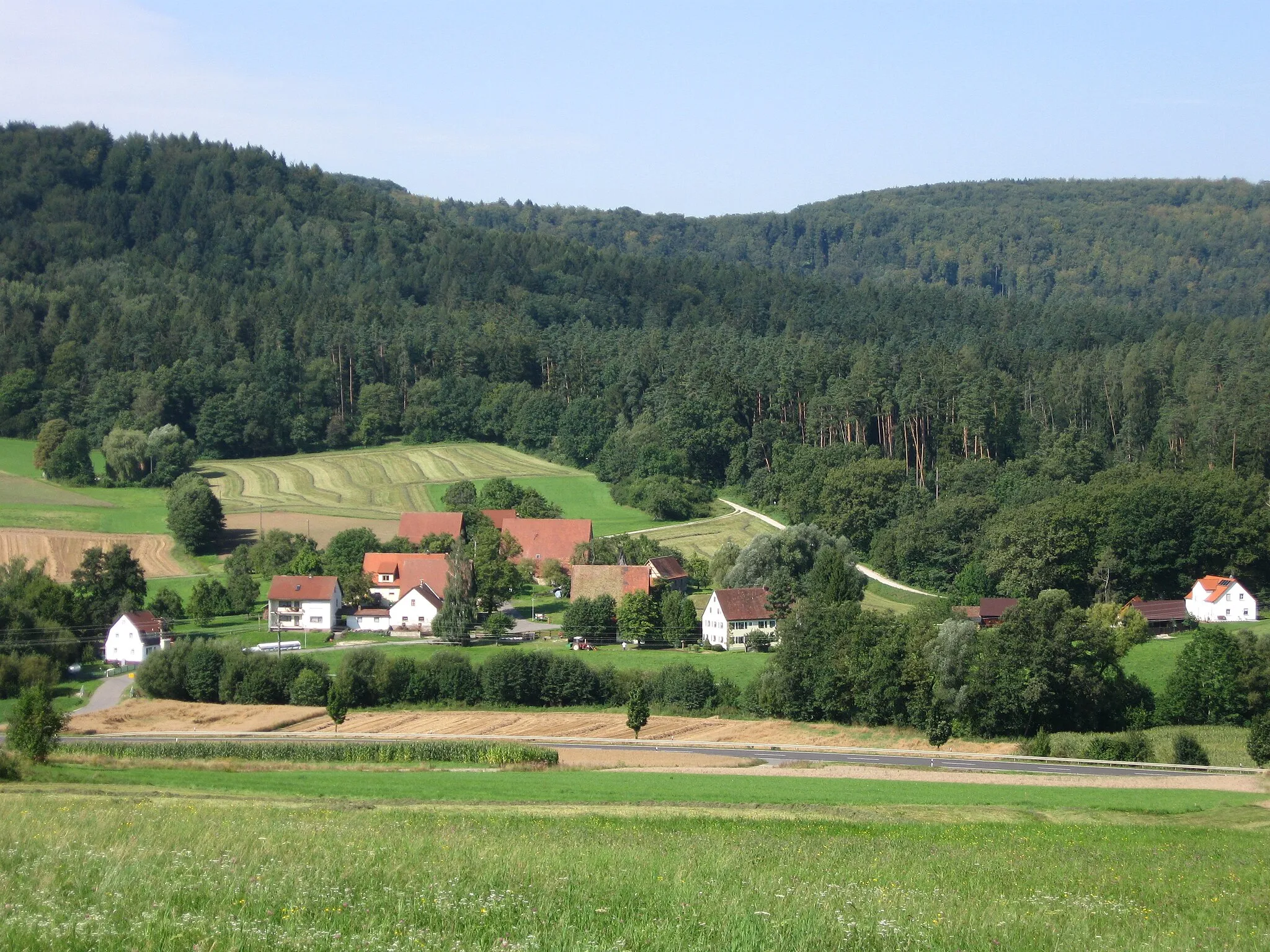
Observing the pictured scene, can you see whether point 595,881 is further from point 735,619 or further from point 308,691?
point 735,619

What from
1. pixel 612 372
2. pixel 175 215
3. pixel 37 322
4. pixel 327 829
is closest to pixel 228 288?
pixel 37 322

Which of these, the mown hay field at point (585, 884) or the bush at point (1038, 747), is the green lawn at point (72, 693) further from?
the bush at point (1038, 747)

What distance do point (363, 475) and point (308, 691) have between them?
48.6m

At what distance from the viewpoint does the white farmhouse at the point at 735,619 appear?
6331cm

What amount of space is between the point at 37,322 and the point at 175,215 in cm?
6043

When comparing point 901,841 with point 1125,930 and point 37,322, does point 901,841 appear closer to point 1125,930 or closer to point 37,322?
point 1125,930

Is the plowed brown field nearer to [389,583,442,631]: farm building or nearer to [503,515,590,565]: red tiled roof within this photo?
[389,583,442,631]: farm building

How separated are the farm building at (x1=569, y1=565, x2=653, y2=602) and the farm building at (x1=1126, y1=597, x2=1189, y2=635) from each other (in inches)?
977

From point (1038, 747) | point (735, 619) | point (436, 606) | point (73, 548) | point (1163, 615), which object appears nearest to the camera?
point (1038, 747)

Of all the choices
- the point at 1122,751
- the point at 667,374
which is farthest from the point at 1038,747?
the point at 667,374

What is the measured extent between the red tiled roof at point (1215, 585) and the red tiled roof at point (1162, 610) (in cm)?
132

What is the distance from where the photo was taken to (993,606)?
6475 centimetres

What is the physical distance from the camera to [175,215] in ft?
599

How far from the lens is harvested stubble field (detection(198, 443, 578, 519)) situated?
90.2 m
